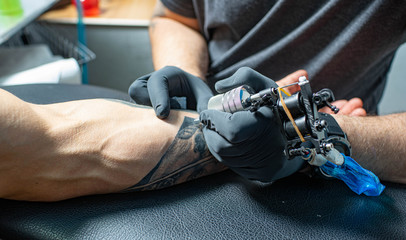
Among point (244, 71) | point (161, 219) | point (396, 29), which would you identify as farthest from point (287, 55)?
point (161, 219)

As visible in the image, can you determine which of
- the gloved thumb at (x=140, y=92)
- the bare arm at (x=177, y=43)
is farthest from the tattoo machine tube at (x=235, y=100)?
the bare arm at (x=177, y=43)

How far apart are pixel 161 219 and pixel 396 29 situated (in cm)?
84

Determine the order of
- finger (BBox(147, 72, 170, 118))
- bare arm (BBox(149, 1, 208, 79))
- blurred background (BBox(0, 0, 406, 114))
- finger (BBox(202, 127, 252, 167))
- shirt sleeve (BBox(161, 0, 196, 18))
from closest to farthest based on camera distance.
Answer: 1. finger (BBox(202, 127, 252, 167))
2. finger (BBox(147, 72, 170, 118))
3. bare arm (BBox(149, 1, 208, 79))
4. shirt sleeve (BBox(161, 0, 196, 18))
5. blurred background (BBox(0, 0, 406, 114))

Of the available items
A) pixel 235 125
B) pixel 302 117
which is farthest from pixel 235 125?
pixel 302 117

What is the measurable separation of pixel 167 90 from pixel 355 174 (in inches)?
16.8

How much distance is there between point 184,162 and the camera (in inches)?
30.1

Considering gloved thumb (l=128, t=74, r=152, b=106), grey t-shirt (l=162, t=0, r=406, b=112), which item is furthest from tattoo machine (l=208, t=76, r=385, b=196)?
grey t-shirt (l=162, t=0, r=406, b=112)

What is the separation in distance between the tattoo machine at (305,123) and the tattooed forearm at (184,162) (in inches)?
4.7

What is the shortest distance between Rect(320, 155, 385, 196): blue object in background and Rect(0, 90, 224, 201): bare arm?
0.84ft

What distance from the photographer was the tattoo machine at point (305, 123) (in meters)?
0.56

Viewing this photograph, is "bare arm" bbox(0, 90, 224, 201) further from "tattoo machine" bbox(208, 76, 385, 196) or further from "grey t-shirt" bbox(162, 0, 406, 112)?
"grey t-shirt" bbox(162, 0, 406, 112)

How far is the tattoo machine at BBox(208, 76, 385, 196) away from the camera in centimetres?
56

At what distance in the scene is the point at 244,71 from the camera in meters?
0.70

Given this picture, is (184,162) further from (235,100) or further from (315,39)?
(315,39)
